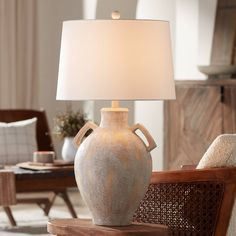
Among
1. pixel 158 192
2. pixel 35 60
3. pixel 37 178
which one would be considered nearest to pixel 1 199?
pixel 37 178

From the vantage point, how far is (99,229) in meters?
3.94

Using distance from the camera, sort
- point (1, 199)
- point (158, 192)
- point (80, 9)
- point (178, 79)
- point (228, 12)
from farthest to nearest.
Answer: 1. point (80, 9)
2. point (178, 79)
3. point (228, 12)
4. point (1, 199)
5. point (158, 192)

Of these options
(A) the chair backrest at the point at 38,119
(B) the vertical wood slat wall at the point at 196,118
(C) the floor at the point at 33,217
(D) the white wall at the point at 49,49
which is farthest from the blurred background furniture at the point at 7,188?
(D) the white wall at the point at 49,49

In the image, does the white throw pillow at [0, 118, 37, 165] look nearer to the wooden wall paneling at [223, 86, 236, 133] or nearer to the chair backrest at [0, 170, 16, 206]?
the chair backrest at [0, 170, 16, 206]

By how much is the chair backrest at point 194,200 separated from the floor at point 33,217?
9.53ft

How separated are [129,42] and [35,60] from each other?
20.6ft

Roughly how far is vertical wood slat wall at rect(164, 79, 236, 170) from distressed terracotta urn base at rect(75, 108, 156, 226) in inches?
152

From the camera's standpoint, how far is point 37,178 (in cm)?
679

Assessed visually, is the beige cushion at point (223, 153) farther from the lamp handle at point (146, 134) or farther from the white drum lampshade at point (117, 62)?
the white drum lampshade at point (117, 62)

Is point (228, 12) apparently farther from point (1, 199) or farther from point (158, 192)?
point (158, 192)

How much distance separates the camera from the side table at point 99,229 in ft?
12.8

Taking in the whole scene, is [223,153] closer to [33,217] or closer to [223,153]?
[223,153]

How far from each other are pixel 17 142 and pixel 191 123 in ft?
5.06

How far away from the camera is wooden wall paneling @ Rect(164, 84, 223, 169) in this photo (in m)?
7.96
